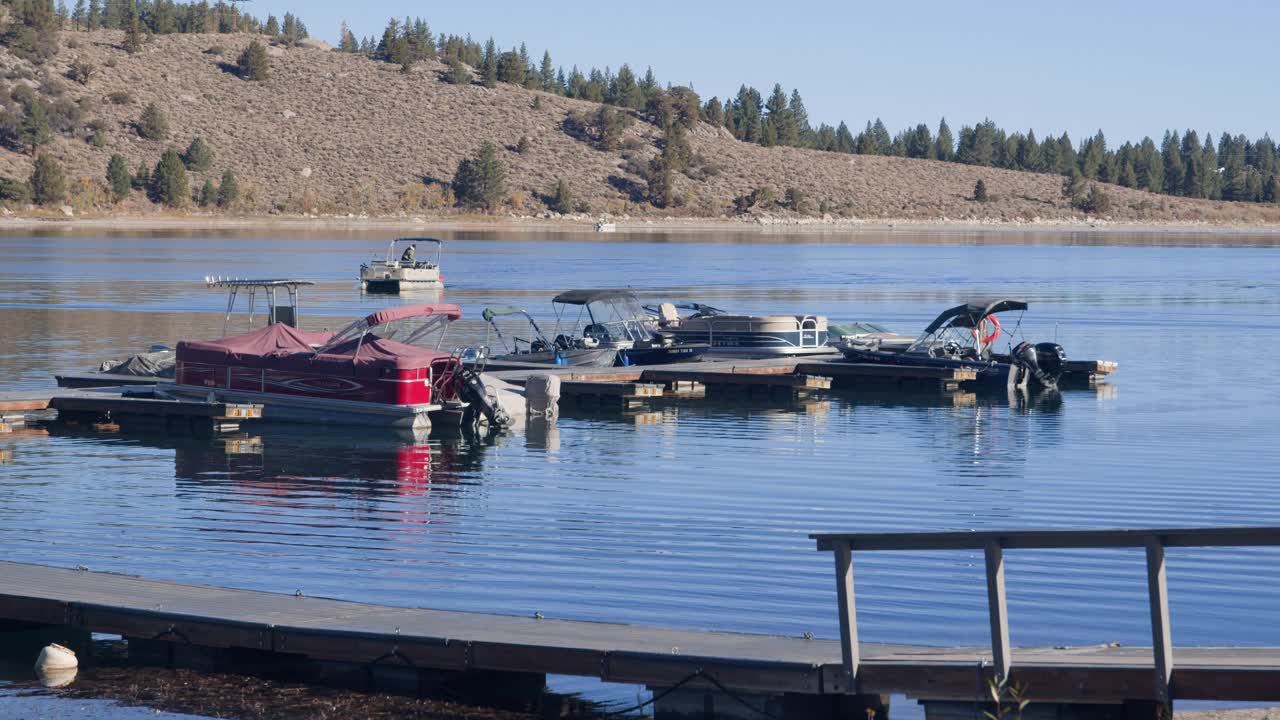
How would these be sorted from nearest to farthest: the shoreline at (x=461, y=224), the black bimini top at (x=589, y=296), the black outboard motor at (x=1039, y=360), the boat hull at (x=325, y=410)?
the boat hull at (x=325, y=410), the black outboard motor at (x=1039, y=360), the black bimini top at (x=589, y=296), the shoreline at (x=461, y=224)

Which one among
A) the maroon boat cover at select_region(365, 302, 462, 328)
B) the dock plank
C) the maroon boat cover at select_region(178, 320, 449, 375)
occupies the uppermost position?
the maroon boat cover at select_region(365, 302, 462, 328)

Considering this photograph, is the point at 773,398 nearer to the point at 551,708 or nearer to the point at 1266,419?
the point at 1266,419

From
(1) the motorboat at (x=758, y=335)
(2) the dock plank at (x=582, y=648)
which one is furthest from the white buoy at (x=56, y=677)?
(1) the motorboat at (x=758, y=335)

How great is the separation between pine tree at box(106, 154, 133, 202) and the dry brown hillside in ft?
4.18

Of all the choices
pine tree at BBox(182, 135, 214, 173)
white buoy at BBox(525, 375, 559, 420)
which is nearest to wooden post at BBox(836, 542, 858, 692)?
white buoy at BBox(525, 375, 559, 420)

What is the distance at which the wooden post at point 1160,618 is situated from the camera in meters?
10.1

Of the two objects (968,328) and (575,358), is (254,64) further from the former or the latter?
(968,328)

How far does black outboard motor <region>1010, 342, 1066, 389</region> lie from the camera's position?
37938 millimetres

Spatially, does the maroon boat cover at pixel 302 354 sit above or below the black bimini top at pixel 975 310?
below

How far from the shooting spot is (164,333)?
50.5m

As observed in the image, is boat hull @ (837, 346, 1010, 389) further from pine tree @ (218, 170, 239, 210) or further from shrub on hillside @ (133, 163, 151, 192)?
pine tree @ (218, 170, 239, 210)

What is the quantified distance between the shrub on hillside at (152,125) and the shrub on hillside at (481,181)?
28873mm

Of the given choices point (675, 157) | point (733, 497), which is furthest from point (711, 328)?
point (675, 157)

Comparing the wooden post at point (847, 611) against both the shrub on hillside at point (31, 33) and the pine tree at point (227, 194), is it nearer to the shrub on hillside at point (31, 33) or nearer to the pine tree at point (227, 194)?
the pine tree at point (227, 194)
